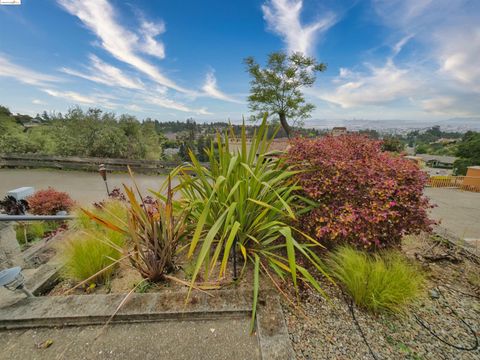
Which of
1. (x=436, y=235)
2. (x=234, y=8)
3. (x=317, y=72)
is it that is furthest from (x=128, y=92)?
(x=436, y=235)

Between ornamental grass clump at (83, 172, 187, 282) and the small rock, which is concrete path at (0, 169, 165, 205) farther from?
the small rock

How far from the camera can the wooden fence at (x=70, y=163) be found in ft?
24.5

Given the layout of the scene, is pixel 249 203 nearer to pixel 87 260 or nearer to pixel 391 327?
pixel 391 327

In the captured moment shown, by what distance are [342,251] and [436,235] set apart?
1756 millimetres

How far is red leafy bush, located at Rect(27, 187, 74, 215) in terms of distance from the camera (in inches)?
128

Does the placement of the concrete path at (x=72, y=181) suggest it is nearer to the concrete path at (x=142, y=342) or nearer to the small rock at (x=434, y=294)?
the concrete path at (x=142, y=342)

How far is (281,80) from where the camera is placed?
10.3 meters

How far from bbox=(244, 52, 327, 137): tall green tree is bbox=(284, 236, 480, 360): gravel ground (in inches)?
367

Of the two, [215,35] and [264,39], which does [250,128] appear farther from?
[264,39]

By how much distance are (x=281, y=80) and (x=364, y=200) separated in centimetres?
1023

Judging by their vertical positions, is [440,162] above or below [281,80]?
below

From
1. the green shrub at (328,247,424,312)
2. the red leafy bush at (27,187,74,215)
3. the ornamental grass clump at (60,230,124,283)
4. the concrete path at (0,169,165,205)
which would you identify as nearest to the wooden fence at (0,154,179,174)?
the concrete path at (0,169,165,205)

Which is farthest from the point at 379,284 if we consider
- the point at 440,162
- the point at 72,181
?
the point at 440,162

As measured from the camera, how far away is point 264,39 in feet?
24.4
